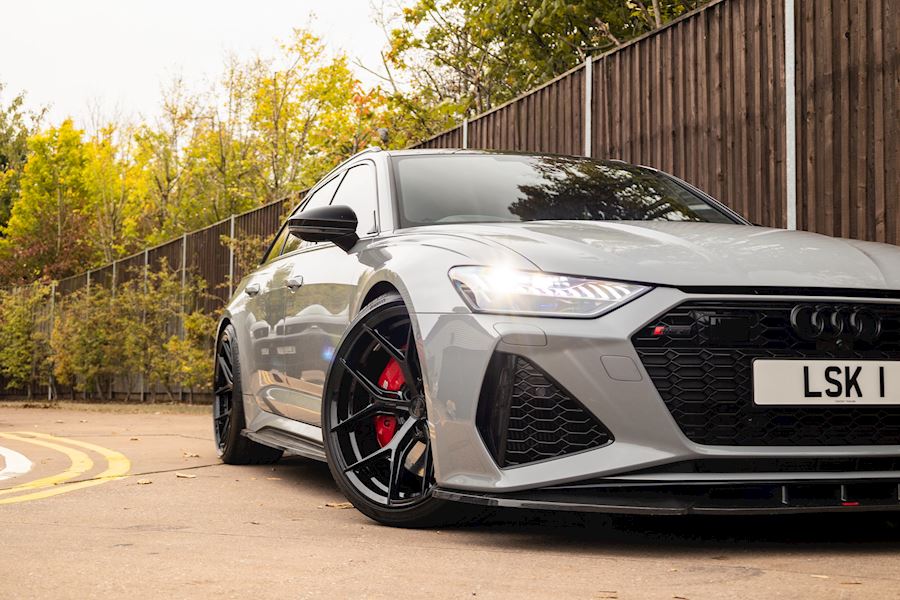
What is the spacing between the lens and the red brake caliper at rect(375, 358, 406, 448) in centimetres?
425

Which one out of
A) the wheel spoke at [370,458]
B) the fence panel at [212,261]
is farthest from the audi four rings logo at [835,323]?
the fence panel at [212,261]

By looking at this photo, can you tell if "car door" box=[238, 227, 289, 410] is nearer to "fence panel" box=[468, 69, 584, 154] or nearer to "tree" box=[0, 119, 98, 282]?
"fence panel" box=[468, 69, 584, 154]

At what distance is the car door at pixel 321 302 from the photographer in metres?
4.82

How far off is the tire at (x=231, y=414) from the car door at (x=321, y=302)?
3.63 ft

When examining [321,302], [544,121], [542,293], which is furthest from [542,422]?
[544,121]

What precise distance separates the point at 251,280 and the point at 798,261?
376 centimetres

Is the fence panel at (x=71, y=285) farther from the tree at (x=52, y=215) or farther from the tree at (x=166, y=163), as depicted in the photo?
the tree at (x=52, y=215)

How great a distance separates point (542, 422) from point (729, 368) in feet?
1.91

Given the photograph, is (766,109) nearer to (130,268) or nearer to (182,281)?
(182,281)

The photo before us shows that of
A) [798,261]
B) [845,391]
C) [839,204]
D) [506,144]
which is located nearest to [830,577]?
[845,391]

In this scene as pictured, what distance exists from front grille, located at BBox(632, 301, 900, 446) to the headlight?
0.15m

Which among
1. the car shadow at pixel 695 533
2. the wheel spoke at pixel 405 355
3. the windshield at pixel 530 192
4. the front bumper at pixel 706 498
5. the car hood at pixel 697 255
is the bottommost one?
the car shadow at pixel 695 533

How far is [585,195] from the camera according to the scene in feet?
16.1

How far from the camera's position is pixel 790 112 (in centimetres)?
650
